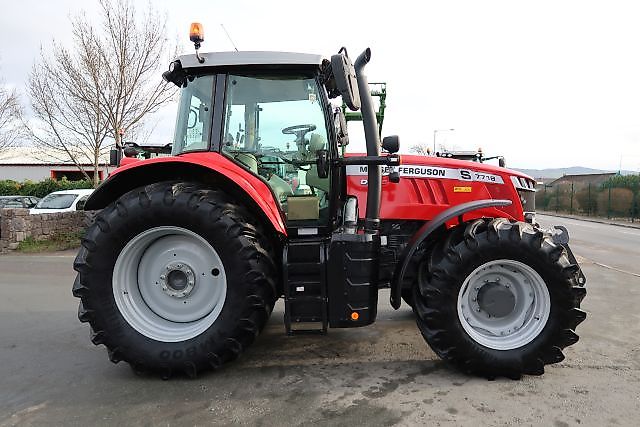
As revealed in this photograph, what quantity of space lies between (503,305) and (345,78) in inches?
81.4

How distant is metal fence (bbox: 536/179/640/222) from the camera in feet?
75.8

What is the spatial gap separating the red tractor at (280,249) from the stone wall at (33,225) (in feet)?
25.1

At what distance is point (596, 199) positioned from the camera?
26.2 meters

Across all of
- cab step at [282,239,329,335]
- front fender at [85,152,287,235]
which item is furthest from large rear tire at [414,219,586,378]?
front fender at [85,152,287,235]

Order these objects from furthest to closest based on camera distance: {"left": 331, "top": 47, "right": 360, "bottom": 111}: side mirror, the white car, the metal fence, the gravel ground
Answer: the metal fence → the white car → {"left": 331, "top": 47, "right": 360, "bottom": 111}: side mirror → the gravel ground

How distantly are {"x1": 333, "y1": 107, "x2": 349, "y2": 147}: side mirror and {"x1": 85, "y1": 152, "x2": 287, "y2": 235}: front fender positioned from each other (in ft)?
2.37

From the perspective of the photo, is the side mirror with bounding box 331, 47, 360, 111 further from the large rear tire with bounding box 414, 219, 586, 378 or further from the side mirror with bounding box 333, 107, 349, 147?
the large rear tire with bounding box 414, 219, 586, 378

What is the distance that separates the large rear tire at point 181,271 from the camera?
125 inches

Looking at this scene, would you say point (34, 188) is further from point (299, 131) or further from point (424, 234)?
point (424, 234)

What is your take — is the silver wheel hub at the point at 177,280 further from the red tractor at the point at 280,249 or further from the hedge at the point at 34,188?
the hedge at the point at 34,188

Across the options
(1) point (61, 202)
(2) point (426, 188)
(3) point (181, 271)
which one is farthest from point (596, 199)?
(3) point (181, 271)

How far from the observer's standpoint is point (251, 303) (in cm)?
319

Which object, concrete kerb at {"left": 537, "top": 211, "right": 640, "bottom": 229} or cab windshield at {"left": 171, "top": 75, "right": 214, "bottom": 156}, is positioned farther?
concrete kerb at {"left": 537, "top": 211, "right": 640, "bottom": 229}

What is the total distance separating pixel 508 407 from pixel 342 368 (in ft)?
3.94
